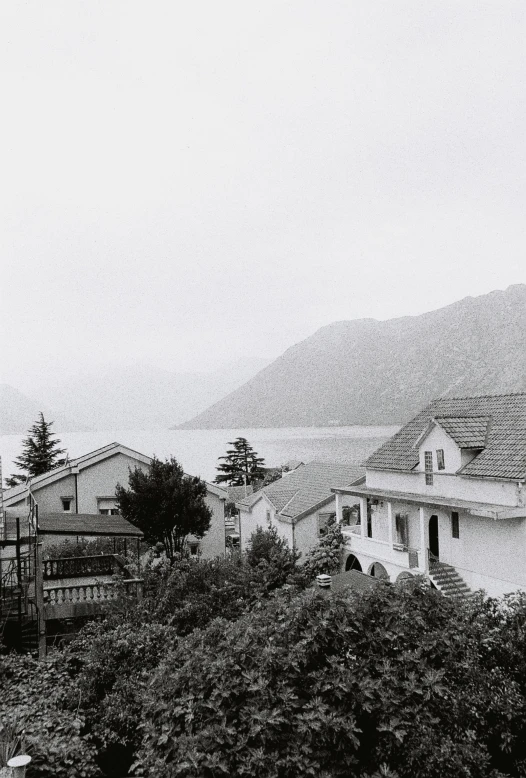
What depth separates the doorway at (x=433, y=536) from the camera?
27.2 meters

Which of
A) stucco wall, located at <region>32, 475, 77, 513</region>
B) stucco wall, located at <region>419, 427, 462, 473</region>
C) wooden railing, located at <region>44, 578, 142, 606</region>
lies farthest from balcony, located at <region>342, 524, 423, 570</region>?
stucco wall, located at <region>32, 475, 77, 513</region>

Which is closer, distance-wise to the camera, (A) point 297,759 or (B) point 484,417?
(A) point 297,759

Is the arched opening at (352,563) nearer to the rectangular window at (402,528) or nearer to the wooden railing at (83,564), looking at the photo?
the rectangular window at (402,528)

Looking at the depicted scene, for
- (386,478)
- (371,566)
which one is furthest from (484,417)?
(371,566)

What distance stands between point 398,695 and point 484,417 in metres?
22.0

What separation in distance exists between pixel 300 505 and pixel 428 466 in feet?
38.9

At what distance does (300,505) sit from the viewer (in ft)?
125

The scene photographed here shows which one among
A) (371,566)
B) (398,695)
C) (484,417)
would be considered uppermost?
(484,417)

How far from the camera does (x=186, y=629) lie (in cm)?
1370

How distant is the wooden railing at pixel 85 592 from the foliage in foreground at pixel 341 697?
10998 mm

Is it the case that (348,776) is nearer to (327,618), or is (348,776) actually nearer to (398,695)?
(398,695)

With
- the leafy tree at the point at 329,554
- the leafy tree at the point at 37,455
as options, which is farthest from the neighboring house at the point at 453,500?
the leafy tree at the point at 37,455

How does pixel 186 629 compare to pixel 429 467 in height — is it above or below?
below

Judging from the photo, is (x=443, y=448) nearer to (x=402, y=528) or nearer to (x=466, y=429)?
(x=466, y=429)
